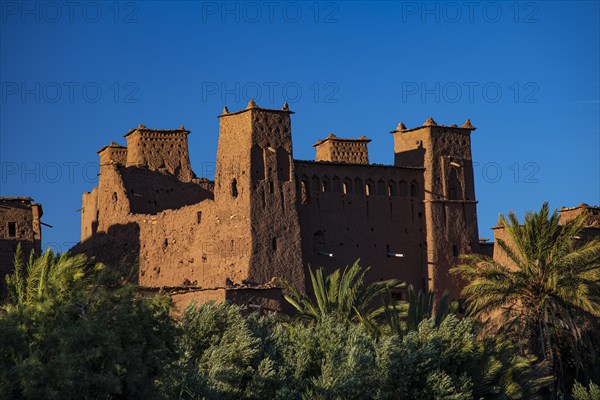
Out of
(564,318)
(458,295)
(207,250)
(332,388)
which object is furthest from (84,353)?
(458,295)

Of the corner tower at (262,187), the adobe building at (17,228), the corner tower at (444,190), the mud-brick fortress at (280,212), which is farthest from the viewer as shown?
the corner tower at (444,190)

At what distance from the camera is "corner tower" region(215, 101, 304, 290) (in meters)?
43.2

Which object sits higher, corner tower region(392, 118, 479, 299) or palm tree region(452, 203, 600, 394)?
corner tower region(392, 118, 479, 299)

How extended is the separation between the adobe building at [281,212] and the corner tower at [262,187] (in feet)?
0.10

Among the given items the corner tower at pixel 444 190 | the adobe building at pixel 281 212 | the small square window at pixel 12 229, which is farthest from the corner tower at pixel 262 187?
the small square window at pixel 12 229

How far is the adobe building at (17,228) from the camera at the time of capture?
140 ft

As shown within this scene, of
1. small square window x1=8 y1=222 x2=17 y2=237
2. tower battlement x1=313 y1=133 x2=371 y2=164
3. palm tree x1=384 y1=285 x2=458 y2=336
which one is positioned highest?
tower battlement x1=313 y1=133 x2=371 y2=164

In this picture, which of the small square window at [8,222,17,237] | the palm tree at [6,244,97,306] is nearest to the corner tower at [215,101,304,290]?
the small square window at [8,222,17,237]

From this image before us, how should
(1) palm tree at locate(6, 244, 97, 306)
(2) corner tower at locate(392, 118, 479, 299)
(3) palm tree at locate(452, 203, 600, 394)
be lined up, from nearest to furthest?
(1) palm tree at locate(6, 244, 97, 306) → (3) palm tree at locate(452, 203, 600, 394) → (2) corner tower at locate(392, 118, 479, 299)

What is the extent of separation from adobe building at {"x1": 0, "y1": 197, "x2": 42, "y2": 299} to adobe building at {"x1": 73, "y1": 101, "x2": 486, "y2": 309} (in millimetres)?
3329

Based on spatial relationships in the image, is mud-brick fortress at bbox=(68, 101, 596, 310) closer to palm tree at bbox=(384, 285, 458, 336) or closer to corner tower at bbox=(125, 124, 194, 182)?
A: corner tower at bbox=(125, 124, 194, 182)

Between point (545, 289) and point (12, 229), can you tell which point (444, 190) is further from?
point (12, 229)

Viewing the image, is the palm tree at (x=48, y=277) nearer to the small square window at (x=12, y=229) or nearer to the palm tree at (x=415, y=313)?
the palm tree at (x=415, y=313)

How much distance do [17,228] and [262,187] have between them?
740 centimetres
